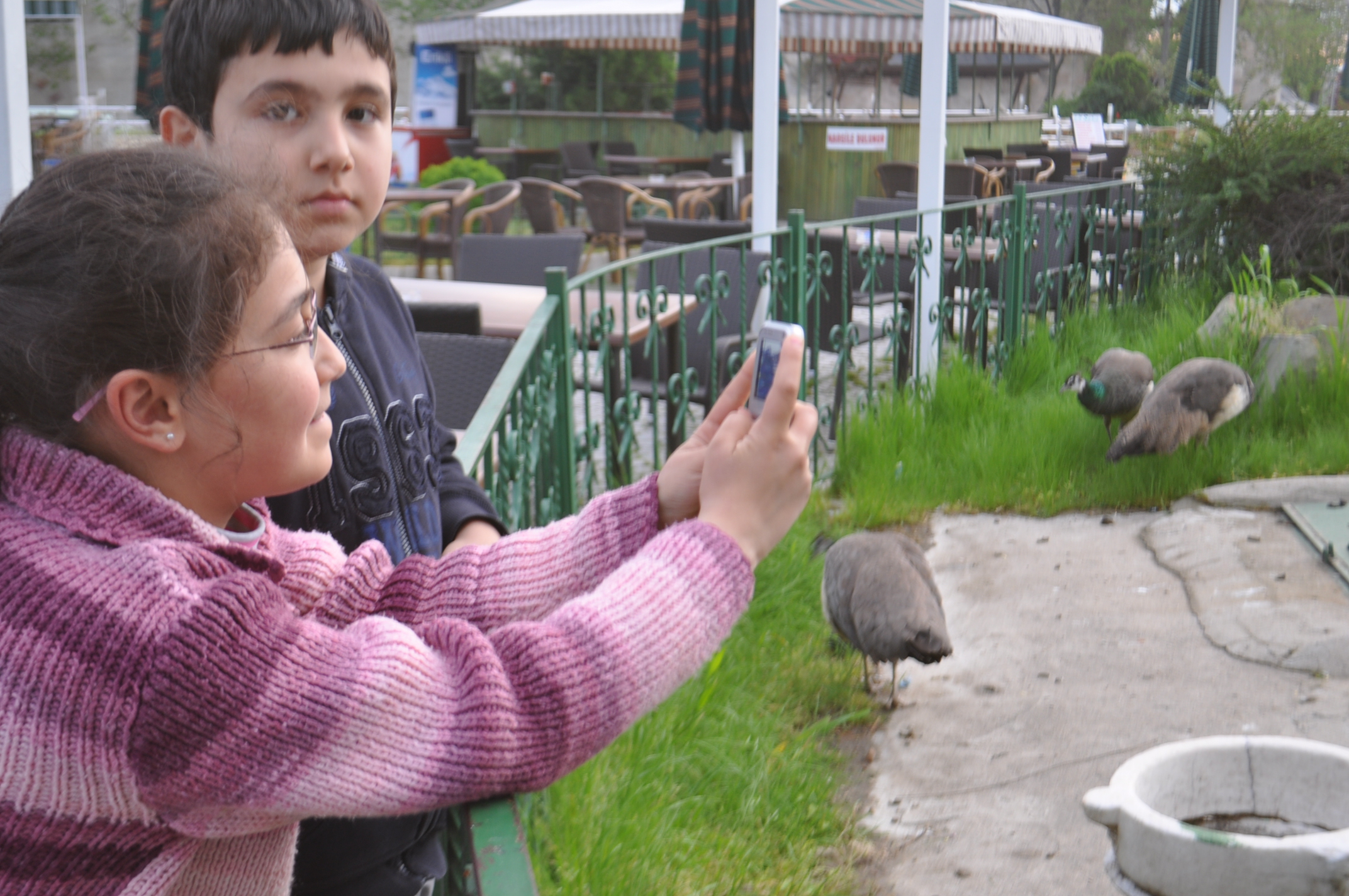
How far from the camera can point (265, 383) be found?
100cm

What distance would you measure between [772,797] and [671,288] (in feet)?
9.67

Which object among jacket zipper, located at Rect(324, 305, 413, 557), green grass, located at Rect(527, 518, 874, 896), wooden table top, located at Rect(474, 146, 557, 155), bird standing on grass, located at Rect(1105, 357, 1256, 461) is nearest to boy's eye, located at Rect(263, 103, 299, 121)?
jacket zipper, located at Rect(324, 305, 413, 557)

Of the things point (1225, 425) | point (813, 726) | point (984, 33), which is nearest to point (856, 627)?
point (813, 726)

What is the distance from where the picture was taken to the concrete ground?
2.95 metres

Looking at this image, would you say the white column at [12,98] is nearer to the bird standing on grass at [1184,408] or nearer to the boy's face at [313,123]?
the boy's face at [313,123]

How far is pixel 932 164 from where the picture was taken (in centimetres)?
695

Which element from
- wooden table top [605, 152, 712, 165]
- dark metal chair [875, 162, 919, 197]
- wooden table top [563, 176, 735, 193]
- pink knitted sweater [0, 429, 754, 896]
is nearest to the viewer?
pink knitted sweater [0, 429, 754, 896]

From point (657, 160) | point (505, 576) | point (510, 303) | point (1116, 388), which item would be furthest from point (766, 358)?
point (657, 160)

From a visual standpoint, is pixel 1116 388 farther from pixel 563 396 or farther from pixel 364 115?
pixel 364 115

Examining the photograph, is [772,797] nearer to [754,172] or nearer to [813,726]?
[813,726]

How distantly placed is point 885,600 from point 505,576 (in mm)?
2282

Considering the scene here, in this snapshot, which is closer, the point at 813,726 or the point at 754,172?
the point at 813,726

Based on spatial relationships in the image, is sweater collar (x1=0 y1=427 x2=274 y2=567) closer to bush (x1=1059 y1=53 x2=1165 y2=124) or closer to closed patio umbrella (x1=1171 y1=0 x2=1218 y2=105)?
closed patio umbrella (x1=1171 y1=0 x2=1218 y2=105)

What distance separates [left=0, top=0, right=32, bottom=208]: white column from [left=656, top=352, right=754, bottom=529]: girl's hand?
3343 mm
